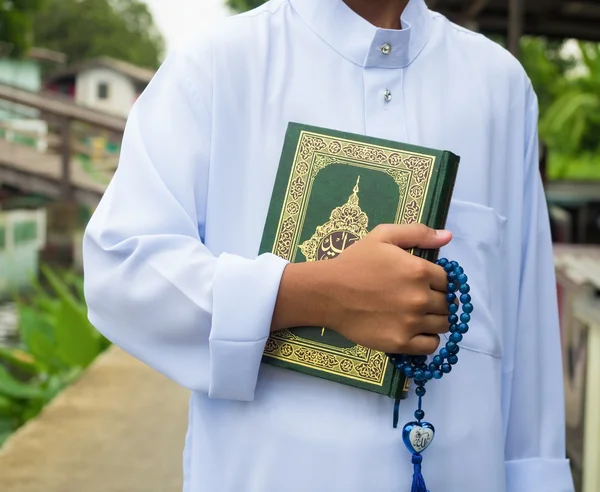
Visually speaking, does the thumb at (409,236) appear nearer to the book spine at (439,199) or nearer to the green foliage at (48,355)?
the book spine at (439,199)

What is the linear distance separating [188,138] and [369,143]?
0.19m

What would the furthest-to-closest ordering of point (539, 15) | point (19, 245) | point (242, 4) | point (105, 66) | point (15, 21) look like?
point (105, 66) → point (15, 21) → point (19, 245) → point (242, 4) → point (539, 15)

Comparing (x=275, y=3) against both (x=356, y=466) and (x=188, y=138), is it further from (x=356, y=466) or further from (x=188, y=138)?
(x=356, y=466)

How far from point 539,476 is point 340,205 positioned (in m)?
0.43

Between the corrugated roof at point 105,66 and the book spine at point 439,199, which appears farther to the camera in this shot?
the corrugated roof at point 105,66

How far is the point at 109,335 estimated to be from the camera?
953 millimetres

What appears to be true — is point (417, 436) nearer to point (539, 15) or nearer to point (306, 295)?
point (306, 295)

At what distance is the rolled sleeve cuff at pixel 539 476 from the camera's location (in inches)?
43.3

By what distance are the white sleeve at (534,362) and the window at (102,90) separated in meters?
40.9

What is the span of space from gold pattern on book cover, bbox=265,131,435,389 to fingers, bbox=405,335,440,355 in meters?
0.05

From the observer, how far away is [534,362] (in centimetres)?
114

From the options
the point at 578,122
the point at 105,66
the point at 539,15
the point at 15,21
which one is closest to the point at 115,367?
the point at 539,15

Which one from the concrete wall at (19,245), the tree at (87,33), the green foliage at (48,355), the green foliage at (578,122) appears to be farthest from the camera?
the tree at (87,33)

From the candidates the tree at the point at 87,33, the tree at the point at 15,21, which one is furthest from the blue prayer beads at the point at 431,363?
the tree at the point at 87,33
